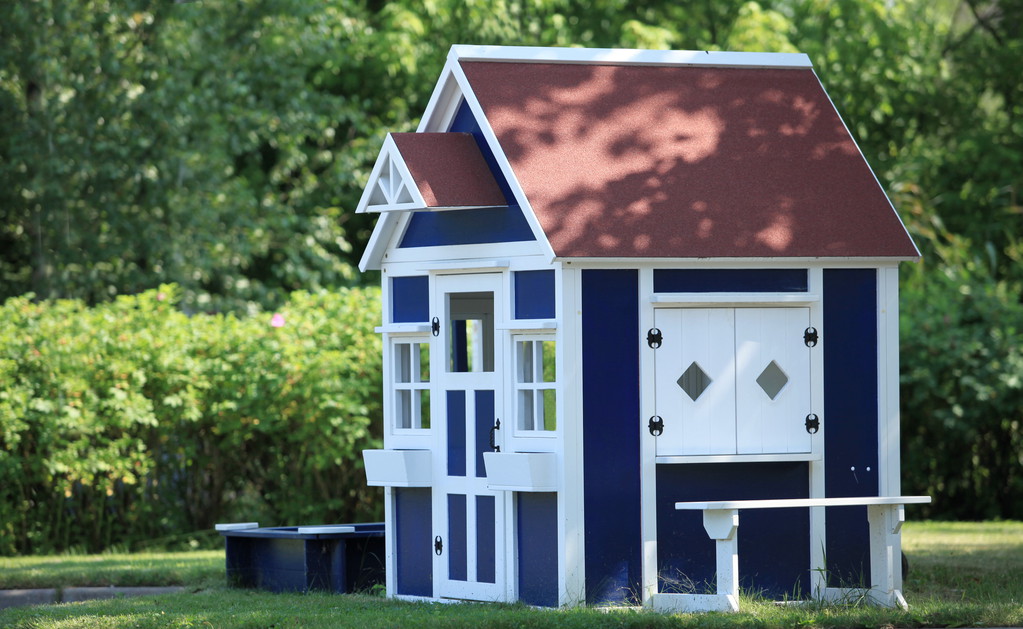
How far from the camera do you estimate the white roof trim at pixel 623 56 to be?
10.4 m

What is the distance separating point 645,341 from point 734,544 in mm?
1374

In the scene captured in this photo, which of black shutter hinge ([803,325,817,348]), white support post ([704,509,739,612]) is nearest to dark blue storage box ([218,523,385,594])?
white support post ([704,509,739,612])

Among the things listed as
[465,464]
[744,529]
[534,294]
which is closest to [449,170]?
[534,294]

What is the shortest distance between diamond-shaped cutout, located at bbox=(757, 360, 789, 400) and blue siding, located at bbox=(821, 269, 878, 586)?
311mm

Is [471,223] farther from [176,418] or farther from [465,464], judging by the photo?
[176,418]

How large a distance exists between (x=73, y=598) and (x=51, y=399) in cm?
283

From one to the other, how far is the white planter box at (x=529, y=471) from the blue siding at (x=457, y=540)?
81 centimetres

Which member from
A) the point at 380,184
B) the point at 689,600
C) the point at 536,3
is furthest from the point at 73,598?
the point at 536,3

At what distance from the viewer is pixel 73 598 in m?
11.5

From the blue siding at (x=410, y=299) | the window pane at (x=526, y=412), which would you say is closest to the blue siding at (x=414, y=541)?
the window pane at (x=526, y=412)

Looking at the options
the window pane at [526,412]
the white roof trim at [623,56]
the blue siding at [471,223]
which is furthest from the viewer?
the white roof trim at [623,56]

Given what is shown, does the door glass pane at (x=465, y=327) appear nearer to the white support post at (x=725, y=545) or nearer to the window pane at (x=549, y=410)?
the window pane at (x=549, y=410)

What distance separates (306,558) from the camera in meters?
11.0

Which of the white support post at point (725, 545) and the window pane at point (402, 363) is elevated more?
the window pane at point (402, 363)
